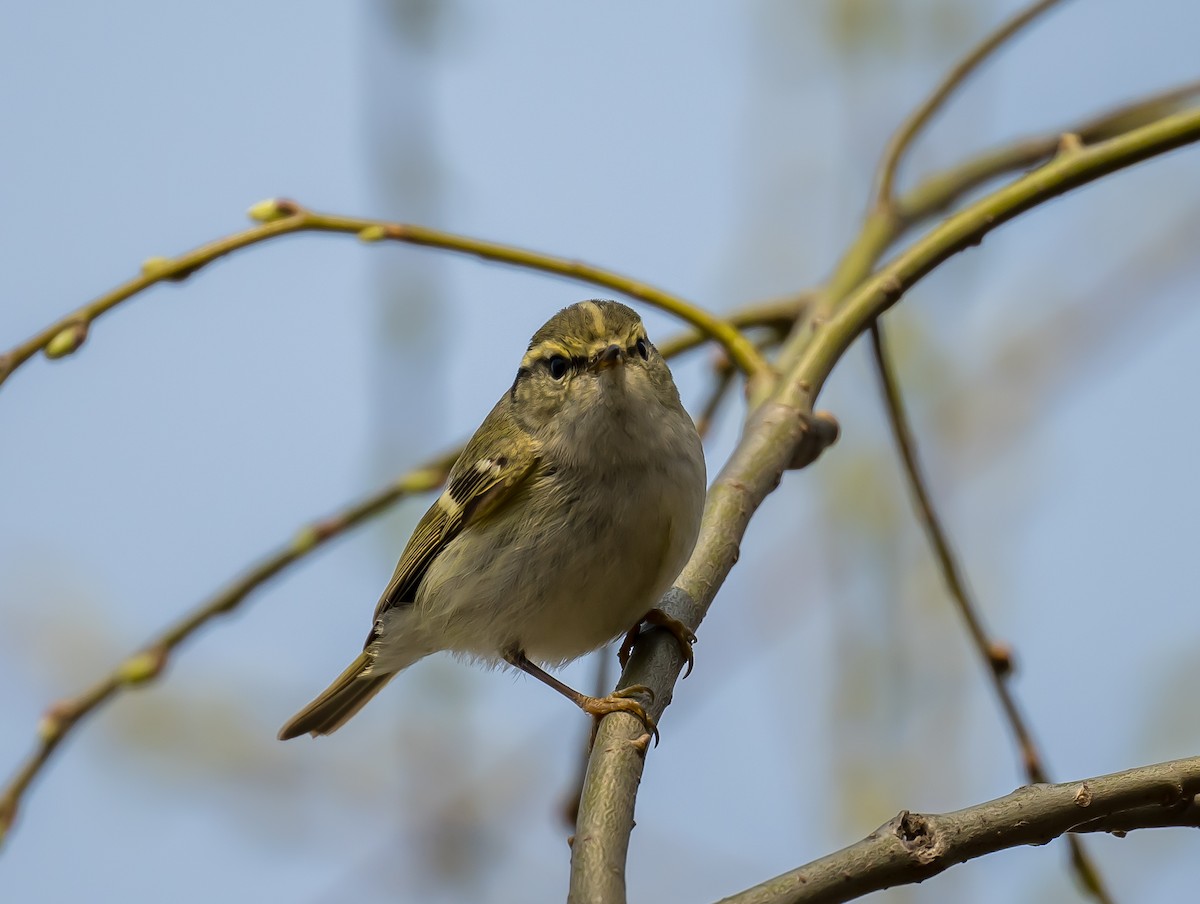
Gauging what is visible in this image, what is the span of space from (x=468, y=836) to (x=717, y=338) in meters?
1.77

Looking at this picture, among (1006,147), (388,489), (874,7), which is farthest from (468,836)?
(874,7)

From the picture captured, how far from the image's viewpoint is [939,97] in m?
3.14

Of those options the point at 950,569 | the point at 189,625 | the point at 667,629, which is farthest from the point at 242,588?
the point at 950,569

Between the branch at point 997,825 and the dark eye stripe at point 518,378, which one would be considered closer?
the branch at point 997,825

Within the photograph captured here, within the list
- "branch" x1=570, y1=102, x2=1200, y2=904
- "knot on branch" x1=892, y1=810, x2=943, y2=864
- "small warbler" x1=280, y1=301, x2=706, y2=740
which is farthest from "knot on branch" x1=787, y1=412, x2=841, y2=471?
"knot on branch" x1=892, y1=810, x2=943, y2=864

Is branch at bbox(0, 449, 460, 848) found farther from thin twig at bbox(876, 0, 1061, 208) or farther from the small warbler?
thin twig at bbox(876, 0, 1061, 208)

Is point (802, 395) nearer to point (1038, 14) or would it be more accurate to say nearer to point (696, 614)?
point (696, 614)

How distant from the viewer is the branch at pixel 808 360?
2.42 m

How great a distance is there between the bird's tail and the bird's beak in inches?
49.3

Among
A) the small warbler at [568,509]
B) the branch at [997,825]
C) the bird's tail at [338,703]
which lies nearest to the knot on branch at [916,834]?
the branch at [997,825]

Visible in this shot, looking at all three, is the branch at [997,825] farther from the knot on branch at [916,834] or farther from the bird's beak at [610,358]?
the bird's beak at [610,358]

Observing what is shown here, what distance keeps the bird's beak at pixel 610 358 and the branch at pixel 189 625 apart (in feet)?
1.24

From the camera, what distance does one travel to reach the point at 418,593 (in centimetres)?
349

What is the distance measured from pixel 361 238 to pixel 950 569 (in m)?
1.32
